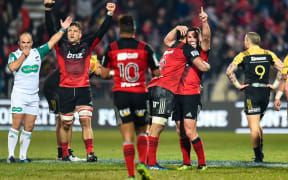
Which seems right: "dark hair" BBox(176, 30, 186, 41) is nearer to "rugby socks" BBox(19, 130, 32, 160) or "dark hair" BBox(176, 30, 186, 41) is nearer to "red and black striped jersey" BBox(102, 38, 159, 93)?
"red and black striped jersey" BBox(102, 38, 159, 93)

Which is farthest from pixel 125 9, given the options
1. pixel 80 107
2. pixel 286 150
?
Result: pixel 80 107

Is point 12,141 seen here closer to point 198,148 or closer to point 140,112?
point 198,148

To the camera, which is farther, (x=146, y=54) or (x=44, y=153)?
(x=44, y=153)

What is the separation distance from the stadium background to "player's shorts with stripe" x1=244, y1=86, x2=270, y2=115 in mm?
8681

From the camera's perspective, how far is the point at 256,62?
37.9 ft

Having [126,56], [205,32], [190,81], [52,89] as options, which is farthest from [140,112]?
[52,89]

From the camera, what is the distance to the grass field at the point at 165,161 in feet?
30.5

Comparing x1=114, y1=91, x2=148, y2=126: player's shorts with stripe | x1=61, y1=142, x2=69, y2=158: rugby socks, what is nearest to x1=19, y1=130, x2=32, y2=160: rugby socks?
x1=61, y1=142, x2=69, y2=158: rugby socks

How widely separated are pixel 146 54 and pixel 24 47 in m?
3.66

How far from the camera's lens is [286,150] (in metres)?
14.7

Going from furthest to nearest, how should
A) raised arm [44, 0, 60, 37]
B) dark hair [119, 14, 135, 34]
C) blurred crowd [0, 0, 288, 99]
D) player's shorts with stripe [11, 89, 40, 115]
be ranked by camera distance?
blurred crowd [0, 0, 288, 99], player's shorts with stripe [11, 89, 40, 115], raised arm [44, 0, 60, 37], dark hair [119, 14, 135, 34]

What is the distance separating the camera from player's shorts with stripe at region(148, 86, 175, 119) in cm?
1000

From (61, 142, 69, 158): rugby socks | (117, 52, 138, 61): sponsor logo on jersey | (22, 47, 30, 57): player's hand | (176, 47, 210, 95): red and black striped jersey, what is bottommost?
(61, 142, 69, 158): rugby socks

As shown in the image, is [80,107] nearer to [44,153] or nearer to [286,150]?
[44,153]
